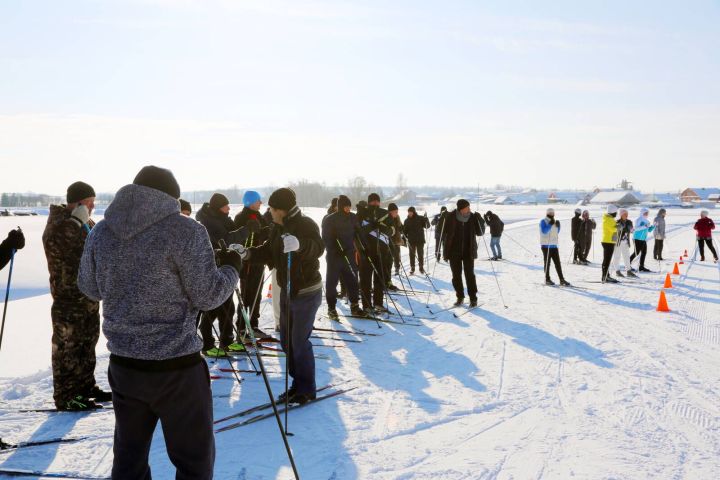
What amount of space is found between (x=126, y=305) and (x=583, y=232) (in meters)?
15.8

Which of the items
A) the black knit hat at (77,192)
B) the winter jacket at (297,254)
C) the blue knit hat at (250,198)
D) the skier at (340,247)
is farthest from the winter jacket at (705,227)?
the black knit hat at (77,192)

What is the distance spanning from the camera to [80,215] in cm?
448

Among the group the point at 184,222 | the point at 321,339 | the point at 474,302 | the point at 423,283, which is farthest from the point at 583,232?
the point at 184,222

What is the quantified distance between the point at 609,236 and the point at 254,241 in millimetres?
9417

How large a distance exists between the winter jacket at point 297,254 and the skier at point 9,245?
6.11ft

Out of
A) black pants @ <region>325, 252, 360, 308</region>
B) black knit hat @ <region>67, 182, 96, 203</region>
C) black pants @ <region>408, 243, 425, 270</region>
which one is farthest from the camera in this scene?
black pants @ <region>408, 243, 425, 270</region>

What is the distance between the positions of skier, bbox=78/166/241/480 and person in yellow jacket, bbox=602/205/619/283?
11603 mm

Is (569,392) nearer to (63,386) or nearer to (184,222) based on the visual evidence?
(184,222)

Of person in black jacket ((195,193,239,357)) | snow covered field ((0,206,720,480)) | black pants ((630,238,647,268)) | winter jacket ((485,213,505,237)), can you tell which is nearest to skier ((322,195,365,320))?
snow covered field ((0,206,720,480))

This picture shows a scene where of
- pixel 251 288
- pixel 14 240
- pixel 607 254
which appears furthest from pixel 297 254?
pixel 607 254

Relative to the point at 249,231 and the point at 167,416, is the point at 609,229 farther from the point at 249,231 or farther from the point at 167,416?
the point at 167,416

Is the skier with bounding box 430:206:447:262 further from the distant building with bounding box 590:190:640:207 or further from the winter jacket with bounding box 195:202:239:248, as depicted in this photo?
the distant building with bounding box 590:190:640:207

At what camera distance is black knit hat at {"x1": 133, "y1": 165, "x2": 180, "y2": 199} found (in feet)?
7.73

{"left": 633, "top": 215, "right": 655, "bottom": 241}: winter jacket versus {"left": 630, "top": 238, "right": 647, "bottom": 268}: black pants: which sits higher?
{"left": 633, "top": 215, "right": 655, "bottom": 241}: winter jacket
